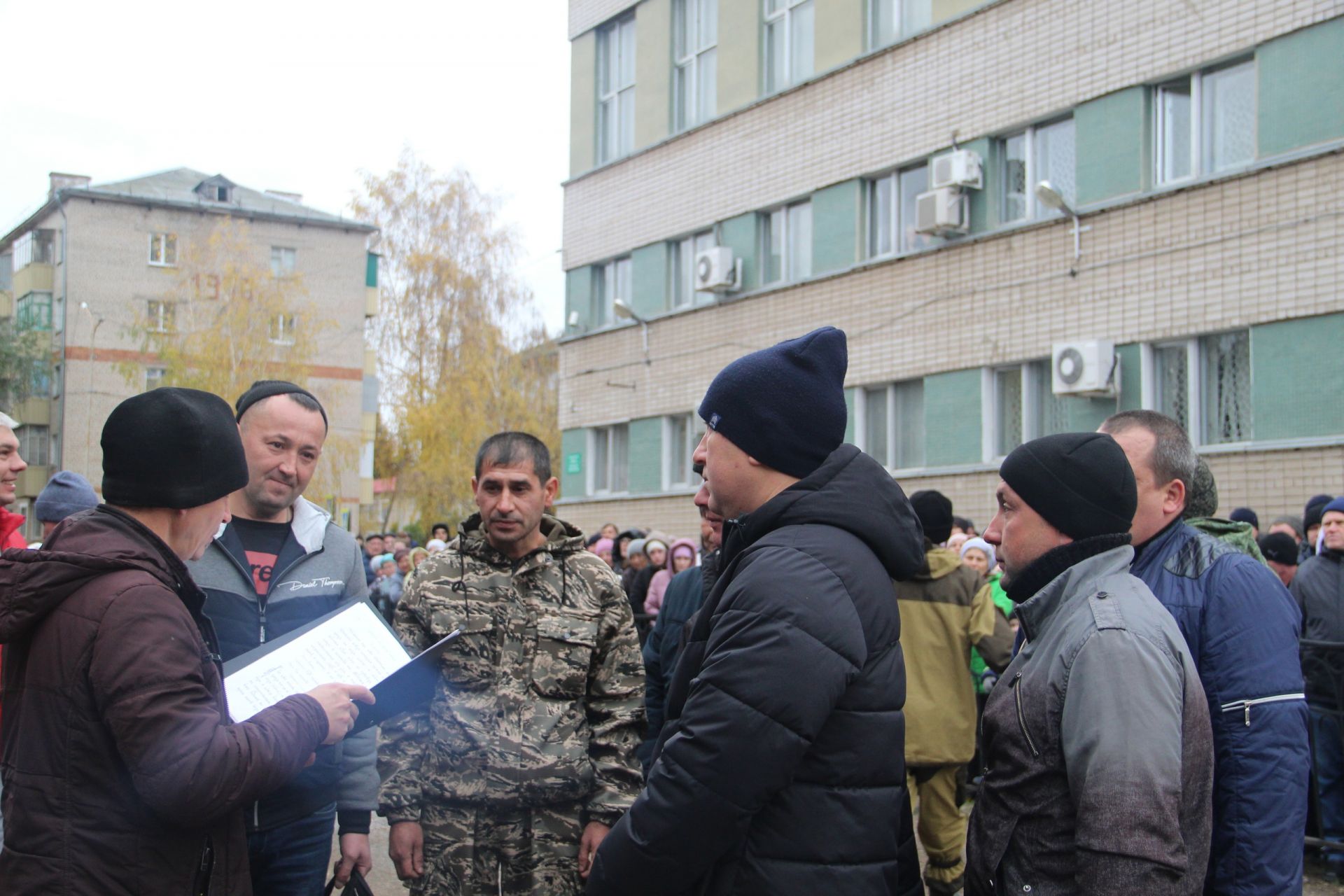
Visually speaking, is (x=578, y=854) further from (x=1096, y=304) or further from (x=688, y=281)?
(x=688, y=281)

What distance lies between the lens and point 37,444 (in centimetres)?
4953

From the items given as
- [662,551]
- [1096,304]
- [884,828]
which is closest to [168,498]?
[884,828]

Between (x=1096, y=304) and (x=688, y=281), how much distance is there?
8.13 metres

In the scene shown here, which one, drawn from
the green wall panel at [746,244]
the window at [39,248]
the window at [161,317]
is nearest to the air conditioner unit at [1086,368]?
the green wall panel at [746,244]

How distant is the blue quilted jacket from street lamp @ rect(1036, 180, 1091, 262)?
10995 millimetres

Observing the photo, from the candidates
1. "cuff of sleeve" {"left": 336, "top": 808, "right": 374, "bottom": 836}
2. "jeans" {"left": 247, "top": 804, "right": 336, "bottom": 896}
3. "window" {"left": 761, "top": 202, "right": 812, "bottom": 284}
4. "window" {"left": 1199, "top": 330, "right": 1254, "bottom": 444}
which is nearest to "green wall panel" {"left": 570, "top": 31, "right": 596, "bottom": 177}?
"window" {"left": 761, "top": 202, "right": 812, "bottom": 284}

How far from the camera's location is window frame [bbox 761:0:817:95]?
18016 mm

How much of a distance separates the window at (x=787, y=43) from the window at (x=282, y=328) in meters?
22.2

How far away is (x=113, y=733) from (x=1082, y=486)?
2.25 m

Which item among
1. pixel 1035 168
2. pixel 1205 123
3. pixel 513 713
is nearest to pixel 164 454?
pixel 513 713

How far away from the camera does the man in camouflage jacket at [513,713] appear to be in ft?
12.5

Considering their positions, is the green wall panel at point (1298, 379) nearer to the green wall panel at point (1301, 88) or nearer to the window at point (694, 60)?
the green wall panel at point (1301, 88)

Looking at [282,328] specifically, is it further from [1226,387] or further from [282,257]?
[1226,387]

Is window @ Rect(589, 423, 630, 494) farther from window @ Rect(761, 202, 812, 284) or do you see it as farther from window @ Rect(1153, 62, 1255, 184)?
window @ Rect(1153, 62, 1255, 184)
